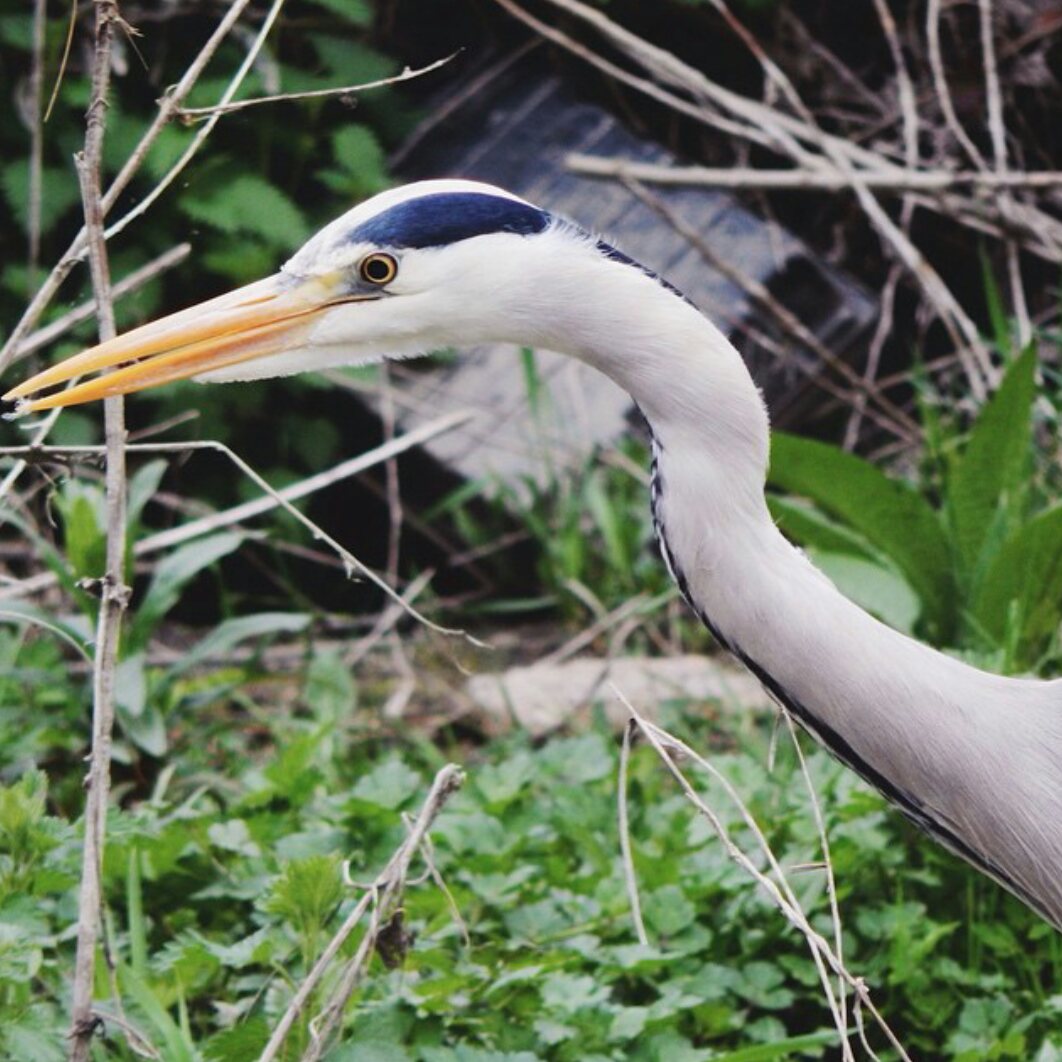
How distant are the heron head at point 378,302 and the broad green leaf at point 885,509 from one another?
4.80 feet

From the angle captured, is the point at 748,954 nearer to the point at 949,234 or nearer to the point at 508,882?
the point at 508,882

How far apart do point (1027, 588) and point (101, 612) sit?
5.82ft

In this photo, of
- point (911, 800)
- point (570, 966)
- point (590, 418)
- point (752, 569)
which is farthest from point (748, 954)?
point (590, 418)

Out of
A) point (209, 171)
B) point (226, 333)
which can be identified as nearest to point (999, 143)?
point (209, 171)

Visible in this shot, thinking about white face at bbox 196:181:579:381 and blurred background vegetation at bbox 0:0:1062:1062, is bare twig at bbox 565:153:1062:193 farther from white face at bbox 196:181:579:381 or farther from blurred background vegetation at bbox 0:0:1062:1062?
white face at bbox 196:181:579:381

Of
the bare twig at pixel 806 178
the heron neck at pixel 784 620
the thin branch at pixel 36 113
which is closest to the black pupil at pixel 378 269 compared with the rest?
the heron neck at pixel 784 620

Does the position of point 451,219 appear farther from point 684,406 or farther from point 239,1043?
point 239,1043

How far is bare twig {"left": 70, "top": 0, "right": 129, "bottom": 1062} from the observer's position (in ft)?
5.52

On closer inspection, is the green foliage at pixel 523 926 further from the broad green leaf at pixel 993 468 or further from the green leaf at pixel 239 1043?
the broad green leaf at pixel 993 468

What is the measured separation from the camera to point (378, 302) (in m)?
1.73

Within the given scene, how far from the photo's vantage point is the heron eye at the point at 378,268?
172cm

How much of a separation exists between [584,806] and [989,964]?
636 millimetres

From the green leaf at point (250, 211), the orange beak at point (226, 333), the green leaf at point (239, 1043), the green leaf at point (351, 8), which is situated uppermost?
the orange beak at point (226, 333)

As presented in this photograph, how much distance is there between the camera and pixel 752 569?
164 cm
